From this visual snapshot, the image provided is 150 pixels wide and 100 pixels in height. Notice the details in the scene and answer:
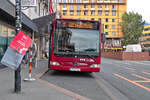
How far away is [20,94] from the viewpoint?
203 inches

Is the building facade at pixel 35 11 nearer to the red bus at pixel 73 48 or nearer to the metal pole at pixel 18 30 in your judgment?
the red bus at pixel 73 48

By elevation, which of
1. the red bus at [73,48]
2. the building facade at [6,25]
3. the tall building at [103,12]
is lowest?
the red bus at [73,48]

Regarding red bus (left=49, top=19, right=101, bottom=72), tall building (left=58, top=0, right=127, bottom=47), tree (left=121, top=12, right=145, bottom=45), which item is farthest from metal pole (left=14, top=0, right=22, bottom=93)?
tall building (left=58, top=0, right=127, bottom=47)

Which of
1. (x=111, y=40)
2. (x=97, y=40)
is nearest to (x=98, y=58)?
(x=97, y=40)

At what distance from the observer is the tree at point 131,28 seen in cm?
6150

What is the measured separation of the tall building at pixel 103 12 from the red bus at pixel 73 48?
6325 centimetres

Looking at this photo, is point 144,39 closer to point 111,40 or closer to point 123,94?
point 111,40

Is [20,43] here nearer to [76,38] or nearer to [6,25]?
[76,38]

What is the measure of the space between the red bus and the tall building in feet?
208

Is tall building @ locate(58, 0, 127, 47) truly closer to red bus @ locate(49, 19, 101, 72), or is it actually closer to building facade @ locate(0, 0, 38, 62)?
building facade @ locate(0, 0, 38, 62)

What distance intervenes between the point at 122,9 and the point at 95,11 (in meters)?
10.4

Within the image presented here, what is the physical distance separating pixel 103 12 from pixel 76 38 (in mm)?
65354

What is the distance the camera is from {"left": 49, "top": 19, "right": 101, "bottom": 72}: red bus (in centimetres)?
930

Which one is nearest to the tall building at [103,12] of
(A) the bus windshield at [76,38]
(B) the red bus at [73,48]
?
(A) the bus windshield at [76,38]
